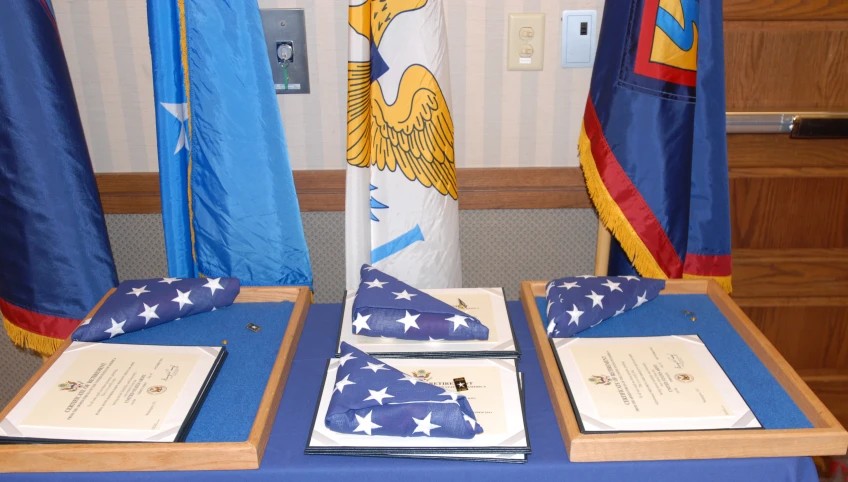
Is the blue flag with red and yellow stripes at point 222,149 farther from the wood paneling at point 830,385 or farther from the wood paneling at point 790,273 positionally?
the wood paneling at point 830,385

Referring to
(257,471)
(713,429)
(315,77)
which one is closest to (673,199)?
(713,429)

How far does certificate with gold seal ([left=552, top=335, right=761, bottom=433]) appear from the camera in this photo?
2.87ft

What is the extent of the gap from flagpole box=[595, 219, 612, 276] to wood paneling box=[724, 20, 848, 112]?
1.42ft

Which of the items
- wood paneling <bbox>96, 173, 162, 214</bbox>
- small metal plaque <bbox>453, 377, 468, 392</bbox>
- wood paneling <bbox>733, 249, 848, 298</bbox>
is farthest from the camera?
wood paneling <bbox>733, 249, 848, 298</bbox>

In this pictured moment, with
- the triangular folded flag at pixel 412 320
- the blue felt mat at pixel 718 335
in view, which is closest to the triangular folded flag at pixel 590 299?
the blue felt mat at pixel 718 335

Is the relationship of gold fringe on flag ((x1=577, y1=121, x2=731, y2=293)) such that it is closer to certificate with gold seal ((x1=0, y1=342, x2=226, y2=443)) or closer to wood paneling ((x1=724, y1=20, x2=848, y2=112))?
wood paneling ((x1=724, y1=20, x2=848, y2=112))

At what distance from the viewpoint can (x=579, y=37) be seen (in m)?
1.47

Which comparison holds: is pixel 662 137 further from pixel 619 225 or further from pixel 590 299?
pixel 590 299

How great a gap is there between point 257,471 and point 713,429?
602 millimetres

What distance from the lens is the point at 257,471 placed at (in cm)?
84

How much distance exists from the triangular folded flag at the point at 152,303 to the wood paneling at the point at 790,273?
4.36ft

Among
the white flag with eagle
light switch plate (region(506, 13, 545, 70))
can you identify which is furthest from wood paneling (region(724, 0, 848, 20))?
the white flag with eagle

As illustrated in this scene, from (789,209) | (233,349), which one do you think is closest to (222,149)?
(233,349)

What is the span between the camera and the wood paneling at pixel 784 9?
4.89 feet
